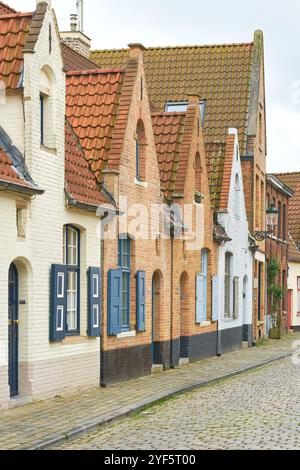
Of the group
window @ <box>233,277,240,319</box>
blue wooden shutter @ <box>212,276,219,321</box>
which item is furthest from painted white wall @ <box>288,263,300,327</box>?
blue wooden shutter @ <box>212,276,219,321</box>

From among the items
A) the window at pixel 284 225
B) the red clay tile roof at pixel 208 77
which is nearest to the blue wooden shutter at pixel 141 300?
the red clay tile roof at pixel 208 77

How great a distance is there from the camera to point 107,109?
792 inches

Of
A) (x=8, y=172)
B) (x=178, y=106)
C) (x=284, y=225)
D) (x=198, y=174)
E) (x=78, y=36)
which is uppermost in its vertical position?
(x=78, y=36)

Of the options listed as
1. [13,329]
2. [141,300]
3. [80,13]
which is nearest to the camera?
[13,329]

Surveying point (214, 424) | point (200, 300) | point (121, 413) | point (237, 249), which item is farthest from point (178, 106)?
point (214, 424)

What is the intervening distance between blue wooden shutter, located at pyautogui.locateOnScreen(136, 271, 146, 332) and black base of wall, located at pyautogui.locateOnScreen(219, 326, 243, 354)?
27.9ft

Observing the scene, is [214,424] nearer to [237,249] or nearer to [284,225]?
[237,249]

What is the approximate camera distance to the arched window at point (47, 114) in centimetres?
1644

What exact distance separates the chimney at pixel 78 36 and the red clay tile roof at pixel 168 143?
1171 centimetres

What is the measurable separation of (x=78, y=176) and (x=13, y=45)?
2891 millimetres

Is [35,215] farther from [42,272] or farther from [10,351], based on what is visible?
[10,351]

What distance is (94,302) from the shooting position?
17.9 meters

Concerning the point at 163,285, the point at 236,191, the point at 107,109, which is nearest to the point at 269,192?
the point at 236,191
